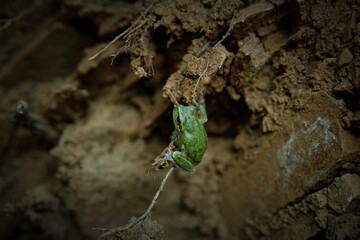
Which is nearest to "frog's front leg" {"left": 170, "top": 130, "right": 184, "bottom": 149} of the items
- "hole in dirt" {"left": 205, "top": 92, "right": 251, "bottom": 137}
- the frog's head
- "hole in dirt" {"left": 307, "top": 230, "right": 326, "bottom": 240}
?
the frog's head

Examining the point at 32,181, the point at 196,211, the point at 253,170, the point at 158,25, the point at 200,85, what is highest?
the point at 158,25

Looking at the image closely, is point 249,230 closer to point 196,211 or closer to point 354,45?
point 196,211

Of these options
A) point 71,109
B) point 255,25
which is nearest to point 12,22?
point 71,109

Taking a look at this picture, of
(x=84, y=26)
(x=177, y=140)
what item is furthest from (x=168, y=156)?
(x=84, y=26)

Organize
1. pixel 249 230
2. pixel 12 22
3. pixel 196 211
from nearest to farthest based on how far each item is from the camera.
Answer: pixel 12 22 → pixel 249 230 → pixel 196 211

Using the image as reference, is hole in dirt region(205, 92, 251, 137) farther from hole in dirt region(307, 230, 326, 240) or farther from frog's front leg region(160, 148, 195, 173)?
hole in dirt region(307, 230, 326, 240)

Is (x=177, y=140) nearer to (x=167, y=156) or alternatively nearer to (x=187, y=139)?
(x=187, y=139)

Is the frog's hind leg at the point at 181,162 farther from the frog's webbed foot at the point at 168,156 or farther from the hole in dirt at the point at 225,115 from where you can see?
the hole in dirt at the point at 225,115
